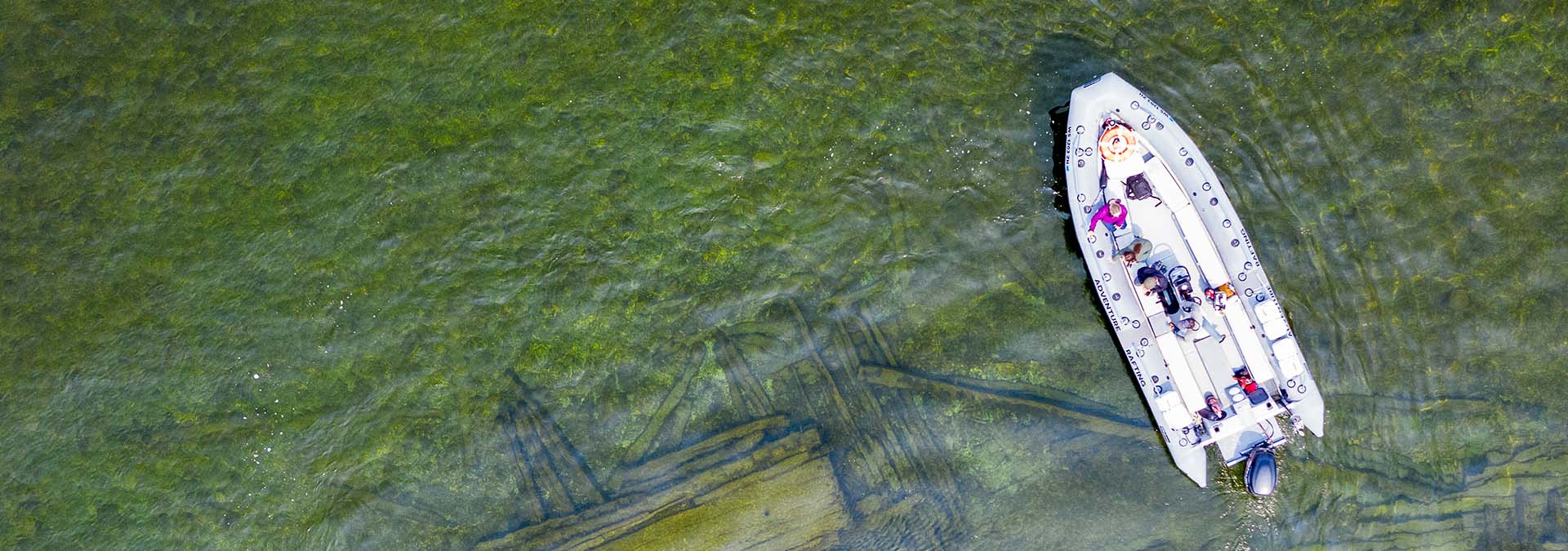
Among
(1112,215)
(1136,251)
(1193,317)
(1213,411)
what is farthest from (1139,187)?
(1213,411)

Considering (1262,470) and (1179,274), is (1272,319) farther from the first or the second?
(1262,470)

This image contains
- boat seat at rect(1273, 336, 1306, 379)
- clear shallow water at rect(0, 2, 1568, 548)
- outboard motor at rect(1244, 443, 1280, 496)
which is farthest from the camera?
clear shallow water at rect(0, 2, 1568, 548)

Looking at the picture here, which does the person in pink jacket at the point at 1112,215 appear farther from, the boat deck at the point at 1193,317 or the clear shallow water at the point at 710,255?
the clear shallow water at the point at 710,255

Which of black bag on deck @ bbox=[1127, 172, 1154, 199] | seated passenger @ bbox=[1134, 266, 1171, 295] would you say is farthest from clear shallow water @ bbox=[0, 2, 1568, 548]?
black bag on deck @ bbox=[1127, 172, 1154, 199]

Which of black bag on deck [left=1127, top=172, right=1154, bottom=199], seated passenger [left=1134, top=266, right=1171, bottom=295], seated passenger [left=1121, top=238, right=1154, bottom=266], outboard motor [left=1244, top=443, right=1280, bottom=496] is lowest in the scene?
outboard motor [left=1244, top=443, right=1280, bottom=496]

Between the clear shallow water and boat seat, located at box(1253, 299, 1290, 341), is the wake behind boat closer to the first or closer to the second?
boat seat, located at box(1253, 299, 1290, 341)

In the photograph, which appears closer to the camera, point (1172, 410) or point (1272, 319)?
point (1272, 319)

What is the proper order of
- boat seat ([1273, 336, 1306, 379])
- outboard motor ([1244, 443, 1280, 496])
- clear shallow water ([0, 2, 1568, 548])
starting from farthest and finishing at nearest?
clear shallow water ([0, 2, 1568, 548]) < outboard motor ([1244, 443, 1280, 496]) < boat seat ([1273, 336, 1306, 379])

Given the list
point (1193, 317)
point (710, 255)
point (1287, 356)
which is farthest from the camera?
point (710, 255)
